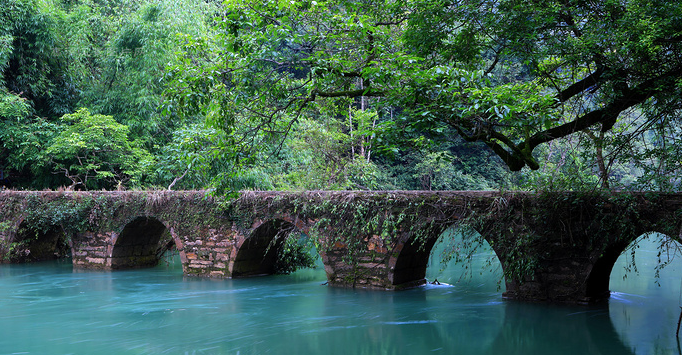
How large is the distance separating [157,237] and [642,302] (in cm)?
1051

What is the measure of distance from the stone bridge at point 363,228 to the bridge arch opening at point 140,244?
0.10 ft

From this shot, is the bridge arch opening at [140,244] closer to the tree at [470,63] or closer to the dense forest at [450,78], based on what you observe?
the dense forest at [450,78]

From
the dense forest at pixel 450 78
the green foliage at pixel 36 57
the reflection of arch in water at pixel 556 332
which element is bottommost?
the reflection of arch in water at pixel 556 332

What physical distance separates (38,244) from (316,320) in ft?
33.8

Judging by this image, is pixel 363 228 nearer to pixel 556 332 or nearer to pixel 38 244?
pixel 556 332

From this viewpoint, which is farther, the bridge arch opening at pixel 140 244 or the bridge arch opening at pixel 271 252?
the bridge arch opening at pixel 140 244

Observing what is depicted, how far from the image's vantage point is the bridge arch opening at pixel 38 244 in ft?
48.8

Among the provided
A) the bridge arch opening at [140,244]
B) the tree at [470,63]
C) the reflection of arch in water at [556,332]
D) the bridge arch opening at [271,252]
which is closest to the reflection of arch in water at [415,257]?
the reflection of arch in water at [556,332]

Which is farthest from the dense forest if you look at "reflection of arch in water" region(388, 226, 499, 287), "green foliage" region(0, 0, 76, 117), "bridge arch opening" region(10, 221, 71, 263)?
"green foliage" region(0, 0, 76, 117)

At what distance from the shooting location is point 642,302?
959 cm

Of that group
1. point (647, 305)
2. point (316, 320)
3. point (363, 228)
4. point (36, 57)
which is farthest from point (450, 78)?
point (36, 57)

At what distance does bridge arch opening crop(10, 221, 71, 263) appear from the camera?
14.9 meters

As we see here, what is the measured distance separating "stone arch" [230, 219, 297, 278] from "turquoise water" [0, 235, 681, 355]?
0.37 m

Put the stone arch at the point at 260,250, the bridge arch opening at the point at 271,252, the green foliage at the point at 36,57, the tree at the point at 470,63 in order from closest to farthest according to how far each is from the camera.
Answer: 1. the tree at the point at 470,63
2. the bridge arch opening at the point at 271,252
3. the stone arch at the point at 260,250
4. the green foliage at the point at 36,57
